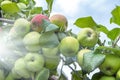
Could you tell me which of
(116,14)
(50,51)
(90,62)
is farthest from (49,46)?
(116,14)

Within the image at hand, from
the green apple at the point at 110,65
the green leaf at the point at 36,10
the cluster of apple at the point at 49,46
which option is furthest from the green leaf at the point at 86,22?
the green leaf at the point at 36,10

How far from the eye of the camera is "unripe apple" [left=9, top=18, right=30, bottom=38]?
106cm

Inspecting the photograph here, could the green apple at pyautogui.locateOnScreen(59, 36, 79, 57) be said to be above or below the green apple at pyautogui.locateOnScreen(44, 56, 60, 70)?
above

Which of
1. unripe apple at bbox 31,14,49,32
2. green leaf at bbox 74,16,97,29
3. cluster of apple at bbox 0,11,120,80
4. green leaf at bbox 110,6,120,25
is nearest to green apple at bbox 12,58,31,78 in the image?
cluster of apple at bbox 0,11,120,80

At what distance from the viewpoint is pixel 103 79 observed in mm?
989

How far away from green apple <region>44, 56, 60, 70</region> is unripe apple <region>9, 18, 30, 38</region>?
0.33 ft

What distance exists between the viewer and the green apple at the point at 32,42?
103 centimetres

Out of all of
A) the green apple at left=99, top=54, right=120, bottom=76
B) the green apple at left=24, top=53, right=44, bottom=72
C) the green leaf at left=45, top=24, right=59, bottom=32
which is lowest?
the green apple at left=24, top=53, right=44, bottom=72

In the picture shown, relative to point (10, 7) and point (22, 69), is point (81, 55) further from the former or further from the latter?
point (10, 7)

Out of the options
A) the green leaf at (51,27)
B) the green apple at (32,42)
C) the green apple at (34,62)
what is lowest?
the green apple at (34,62)

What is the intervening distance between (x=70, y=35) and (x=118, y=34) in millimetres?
148

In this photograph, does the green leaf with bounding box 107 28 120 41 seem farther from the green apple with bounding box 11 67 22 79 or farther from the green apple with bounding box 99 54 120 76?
the green apple with bounding box 11 67 22 79

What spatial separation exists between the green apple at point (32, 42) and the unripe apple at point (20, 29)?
0.09 feet

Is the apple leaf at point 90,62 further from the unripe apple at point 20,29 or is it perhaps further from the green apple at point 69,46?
the unripe apple at point 20,29
